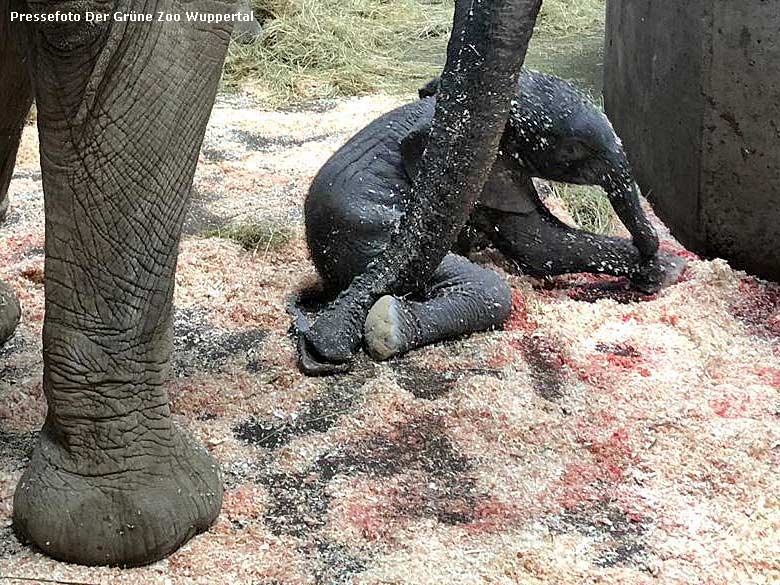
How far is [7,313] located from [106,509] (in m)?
0.86

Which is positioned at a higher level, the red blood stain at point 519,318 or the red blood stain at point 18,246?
the red blood stain at point 519,318

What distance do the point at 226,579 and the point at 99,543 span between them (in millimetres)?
168

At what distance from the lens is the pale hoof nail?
7.13 feet

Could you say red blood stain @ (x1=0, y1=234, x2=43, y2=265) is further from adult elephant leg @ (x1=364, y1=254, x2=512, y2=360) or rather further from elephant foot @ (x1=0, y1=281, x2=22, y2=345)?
adult elephant leg @ (x1=364, y1=254, x2=512, y2=360)

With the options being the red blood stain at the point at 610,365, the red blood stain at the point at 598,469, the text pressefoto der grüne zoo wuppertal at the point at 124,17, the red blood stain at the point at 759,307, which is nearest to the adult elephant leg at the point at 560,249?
the red blood stain at the point at 759,307

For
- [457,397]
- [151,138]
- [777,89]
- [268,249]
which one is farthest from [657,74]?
[151,138]

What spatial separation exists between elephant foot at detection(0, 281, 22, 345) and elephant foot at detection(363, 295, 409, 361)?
68 centimetres

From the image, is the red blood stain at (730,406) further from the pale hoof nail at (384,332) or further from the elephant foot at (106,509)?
the elephant foot at (106,509)

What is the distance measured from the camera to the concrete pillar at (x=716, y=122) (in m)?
2.49


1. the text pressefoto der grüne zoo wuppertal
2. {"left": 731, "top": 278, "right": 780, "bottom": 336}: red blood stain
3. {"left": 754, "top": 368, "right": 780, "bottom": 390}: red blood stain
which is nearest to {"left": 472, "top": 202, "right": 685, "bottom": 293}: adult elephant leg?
{"left": 731, "top": 278, "right": 780, "bottom": 336}: red blood stain

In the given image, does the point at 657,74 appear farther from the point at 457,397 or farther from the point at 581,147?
the point at 457,397

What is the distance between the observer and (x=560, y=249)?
2.65 metres

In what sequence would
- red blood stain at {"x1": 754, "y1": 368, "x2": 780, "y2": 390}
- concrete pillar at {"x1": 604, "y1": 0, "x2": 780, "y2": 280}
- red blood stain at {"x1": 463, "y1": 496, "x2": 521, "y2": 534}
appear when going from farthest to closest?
concrete pillar at {"x1": 604, "y1": 0, "x2": 780, "y2": 280}, red blood stain at {"x1": 754, "y1": 368, "x2": 780, "y2": 390}, red blood stain at {"x1": 463, "y1": 496, "x2": 521, "y2": 534}

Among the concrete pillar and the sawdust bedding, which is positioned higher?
the concrete pillar
